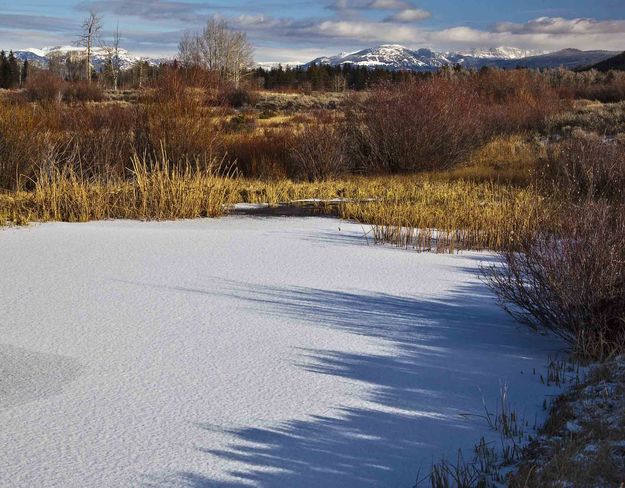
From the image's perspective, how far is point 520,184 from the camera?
13852 mm

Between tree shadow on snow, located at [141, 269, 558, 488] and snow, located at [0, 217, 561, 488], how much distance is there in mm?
11

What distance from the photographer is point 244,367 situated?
421 cm

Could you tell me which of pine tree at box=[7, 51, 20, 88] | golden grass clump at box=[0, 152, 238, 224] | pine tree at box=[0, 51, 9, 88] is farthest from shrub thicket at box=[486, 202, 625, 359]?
pine tree at box=[0, 51, 9, 88]

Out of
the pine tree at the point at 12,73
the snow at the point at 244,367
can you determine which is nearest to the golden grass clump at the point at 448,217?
the snow at the point at 244,367

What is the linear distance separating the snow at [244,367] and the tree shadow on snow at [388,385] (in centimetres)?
1

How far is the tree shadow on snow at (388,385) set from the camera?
3068 millimetres

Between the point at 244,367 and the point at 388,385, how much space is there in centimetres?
84

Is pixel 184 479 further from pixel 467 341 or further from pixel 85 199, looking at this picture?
pixel 85 199

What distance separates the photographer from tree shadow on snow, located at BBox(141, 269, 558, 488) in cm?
307

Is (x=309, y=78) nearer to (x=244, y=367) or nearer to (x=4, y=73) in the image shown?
(x=4, y=73)

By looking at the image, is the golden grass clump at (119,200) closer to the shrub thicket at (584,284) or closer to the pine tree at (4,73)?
the shrub thicket at (584,284)

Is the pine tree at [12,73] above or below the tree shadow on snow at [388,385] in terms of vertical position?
above

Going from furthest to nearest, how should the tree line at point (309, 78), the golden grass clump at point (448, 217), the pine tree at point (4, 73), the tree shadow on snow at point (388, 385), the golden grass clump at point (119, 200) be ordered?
1. the tree line at point (309, 78)
2. the pine tree at point (4, 73)
3. the golden grass clump at point (119, 200)
4. the golden grass clump at point (448, 217)
5. the tree shadow on snow at point (388, 385)

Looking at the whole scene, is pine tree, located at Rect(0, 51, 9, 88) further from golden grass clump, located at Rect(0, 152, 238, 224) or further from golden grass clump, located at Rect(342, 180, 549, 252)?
golden grass clump, located at Rect(342, 180, 549, 252)
